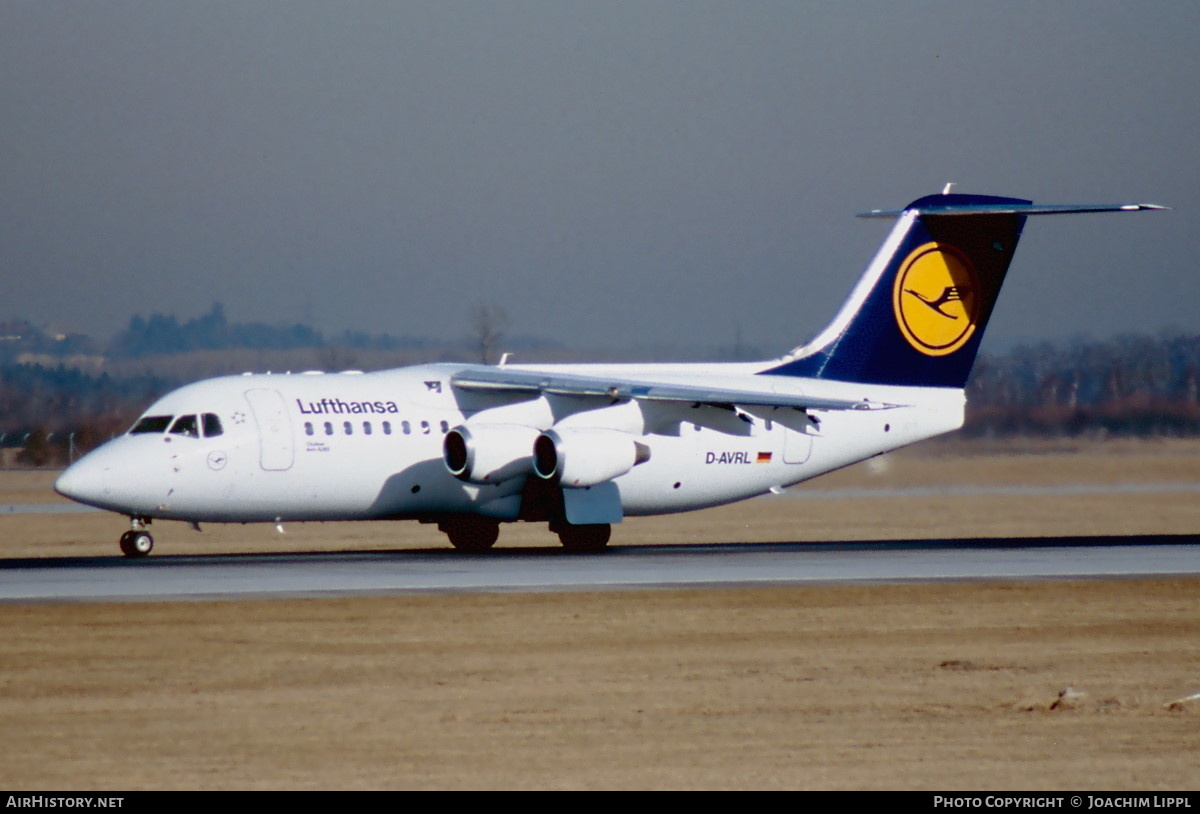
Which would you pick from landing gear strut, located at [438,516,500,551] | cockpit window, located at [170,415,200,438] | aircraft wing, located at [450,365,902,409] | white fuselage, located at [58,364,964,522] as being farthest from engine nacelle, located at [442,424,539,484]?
cockpit window, located at [170,415,200,438]

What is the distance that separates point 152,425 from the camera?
28.1 metres

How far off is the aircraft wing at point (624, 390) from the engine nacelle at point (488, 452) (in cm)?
98

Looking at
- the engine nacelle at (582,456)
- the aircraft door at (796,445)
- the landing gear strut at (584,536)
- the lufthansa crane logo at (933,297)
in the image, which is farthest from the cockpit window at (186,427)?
the lufthansa crane logo at (933,297)

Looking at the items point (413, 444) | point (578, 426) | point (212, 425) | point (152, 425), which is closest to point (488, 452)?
point (413, 444)

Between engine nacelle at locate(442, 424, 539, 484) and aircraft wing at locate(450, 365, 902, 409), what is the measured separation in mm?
981

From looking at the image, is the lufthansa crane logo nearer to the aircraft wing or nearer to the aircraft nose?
the aircraft wing

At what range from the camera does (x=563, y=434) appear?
1140 inches

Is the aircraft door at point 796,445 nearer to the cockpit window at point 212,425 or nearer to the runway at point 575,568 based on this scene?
the runway at point 575,568

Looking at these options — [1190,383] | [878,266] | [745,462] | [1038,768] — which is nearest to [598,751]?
[1038,768]

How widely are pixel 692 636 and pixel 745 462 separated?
523 inches

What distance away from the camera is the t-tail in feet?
107

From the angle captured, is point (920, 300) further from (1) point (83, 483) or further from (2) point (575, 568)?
(1) point (83, 483)

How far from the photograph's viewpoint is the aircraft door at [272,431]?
27922 mm

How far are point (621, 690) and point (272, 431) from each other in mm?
13913
